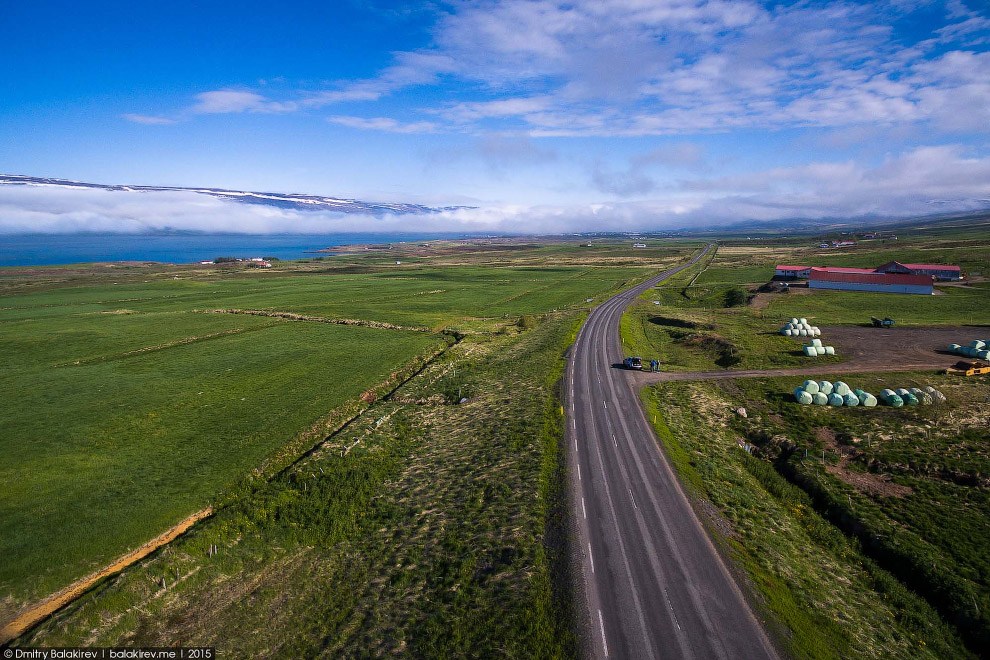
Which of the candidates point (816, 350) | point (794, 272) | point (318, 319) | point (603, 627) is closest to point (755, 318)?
point (816, 350)

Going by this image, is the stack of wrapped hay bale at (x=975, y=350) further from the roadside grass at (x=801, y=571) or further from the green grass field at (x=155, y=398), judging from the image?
the green grass field at (x=155, y=398)

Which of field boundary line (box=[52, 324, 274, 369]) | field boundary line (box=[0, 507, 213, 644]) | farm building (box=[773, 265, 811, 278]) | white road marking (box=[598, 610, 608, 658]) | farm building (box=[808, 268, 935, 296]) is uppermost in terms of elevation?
farm building (box=[773, 265, 811, 278])

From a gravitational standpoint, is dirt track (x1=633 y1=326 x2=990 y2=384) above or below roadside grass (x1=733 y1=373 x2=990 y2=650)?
above

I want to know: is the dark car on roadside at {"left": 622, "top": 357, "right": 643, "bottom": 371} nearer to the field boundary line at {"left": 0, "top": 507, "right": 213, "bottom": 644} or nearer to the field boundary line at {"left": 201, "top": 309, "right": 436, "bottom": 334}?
the field boundary line at {"left": 201, "top": 309, "right": 436, "bottom": 334}

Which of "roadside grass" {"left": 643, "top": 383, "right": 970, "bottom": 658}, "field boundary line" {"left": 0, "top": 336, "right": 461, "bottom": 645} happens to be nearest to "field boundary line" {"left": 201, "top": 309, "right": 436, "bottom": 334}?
"field boundary line" {"left": 0, "top": 336, "right": 461, "bottom": 645}

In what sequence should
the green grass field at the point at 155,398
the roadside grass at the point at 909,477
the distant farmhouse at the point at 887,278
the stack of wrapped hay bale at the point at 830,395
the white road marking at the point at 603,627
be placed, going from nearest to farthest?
1. the white road marking at the point at 603,627
2. the roadside grass at the point at 909,477
3. the green grass field at the point at 155,398
4. the stack of wrapped hay bale at the point at 830,395
5. the distant farmhouse at the point at 887,278

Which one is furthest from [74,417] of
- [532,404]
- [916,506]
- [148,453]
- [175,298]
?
[175,298]

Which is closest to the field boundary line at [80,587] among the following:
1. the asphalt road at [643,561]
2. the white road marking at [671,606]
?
the asphalt road at [643,561]
